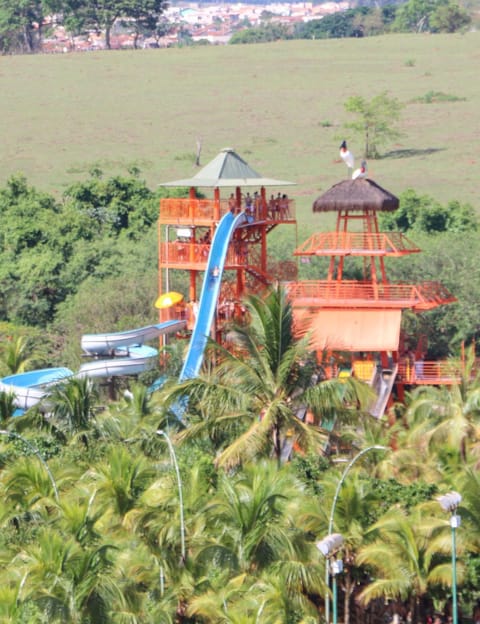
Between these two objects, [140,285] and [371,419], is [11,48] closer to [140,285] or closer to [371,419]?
[140,285]

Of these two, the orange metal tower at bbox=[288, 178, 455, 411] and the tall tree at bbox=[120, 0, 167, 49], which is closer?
the orange metal tower at bbox=[288, 178, 455, 411]

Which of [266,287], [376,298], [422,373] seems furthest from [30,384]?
[422,373]

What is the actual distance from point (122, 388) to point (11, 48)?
110804 millimetres

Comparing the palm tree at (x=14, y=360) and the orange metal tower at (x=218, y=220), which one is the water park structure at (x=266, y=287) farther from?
the palm tree at (x=14, y=360)

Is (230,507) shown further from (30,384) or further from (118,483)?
(30,384)

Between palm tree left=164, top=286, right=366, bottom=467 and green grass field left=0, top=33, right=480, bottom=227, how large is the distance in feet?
159

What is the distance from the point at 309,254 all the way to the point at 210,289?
538 centimetres

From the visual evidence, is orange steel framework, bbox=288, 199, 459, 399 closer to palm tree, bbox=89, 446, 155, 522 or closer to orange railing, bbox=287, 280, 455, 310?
orange railing, bbox=287, 280, 455, 310

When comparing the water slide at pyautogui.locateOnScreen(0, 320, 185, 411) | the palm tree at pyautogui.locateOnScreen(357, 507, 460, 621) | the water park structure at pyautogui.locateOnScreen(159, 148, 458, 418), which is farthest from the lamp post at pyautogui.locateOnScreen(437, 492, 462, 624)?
the water slide at pyautogui.locateOnScreen(0, 320, 185, 411)

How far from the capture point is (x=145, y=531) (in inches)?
1231

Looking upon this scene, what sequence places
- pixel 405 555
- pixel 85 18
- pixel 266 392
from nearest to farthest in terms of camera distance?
pixel 405 555 → pixel 266 392 → pixel 85 18

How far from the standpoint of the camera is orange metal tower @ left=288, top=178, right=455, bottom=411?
4672cm

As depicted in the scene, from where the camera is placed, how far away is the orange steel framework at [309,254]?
4750 cm

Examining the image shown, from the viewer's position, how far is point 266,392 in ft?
114
